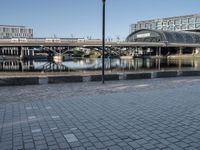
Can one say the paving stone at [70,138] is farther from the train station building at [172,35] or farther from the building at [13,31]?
the building at [13,31]

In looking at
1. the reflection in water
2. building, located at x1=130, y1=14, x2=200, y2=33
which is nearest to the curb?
the reflection in water

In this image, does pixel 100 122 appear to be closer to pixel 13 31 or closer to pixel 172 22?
pixel 172 22

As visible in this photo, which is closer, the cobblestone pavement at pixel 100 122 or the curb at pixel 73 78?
the cobblestone pavement at pixel 100 122

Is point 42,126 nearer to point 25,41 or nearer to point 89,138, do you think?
point 89,138

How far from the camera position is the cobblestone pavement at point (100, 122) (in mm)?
4422

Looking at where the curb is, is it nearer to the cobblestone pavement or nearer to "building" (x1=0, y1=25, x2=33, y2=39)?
the cobblestone pavement

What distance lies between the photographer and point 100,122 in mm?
5770

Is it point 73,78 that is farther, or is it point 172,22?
point 172,22

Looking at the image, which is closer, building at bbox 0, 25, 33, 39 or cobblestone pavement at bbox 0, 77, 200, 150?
cobblestone pavement at bbox 0, 77, 200, 150

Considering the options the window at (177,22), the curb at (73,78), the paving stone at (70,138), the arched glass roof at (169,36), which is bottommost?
the paving stone at (70,138)

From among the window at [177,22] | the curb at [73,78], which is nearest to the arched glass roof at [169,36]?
the window at [177,22]

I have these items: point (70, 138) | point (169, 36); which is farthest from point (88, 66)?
point (169, 36)

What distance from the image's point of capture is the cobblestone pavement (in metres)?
4.42

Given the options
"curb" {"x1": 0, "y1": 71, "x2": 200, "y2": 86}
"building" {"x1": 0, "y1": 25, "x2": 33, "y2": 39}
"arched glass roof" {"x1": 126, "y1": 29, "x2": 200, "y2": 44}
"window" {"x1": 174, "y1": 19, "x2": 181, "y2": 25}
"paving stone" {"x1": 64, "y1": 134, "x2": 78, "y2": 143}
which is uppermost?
"window" {"x1": 174, "y1": 19, "x2": 181, "y2": 25}
